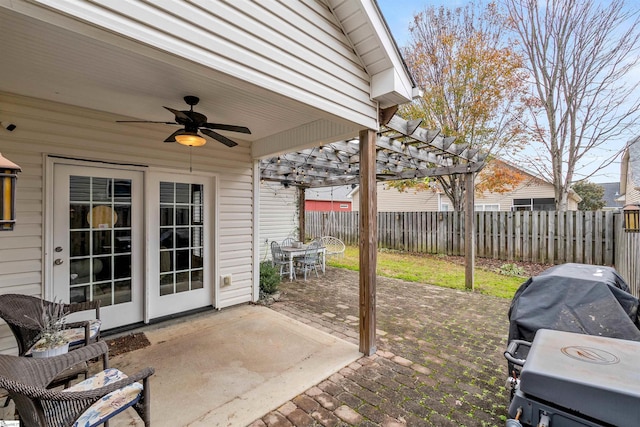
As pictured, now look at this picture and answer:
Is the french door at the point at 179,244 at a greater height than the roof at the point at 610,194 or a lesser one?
lesser

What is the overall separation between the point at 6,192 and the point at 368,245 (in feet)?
8.85

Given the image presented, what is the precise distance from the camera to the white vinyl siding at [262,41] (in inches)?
61.7

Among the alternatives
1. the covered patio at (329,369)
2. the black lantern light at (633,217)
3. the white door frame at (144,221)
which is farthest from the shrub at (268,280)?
the black lantern light at (633,217)

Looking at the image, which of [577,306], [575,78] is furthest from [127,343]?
[575,78]

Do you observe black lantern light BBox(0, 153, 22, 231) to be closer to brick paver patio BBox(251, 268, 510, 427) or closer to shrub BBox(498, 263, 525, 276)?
brick paver patio BBox(251, 268, 510, 427)

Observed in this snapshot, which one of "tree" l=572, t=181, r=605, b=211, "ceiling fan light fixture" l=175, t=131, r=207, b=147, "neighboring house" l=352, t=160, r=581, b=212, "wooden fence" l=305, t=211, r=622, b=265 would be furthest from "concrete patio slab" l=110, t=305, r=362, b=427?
"tree" l=572, t=181, r=605, b=211

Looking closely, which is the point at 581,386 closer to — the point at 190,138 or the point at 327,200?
the point at 190,138

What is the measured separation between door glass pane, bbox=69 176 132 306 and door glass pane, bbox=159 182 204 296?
423 millimetres

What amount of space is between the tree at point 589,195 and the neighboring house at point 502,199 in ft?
15.9

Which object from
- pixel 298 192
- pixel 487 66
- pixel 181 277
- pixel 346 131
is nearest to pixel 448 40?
pixel 487 66

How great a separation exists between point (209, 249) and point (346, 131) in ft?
9.14

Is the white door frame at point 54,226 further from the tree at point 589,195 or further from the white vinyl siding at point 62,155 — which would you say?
the tree at point 589,195

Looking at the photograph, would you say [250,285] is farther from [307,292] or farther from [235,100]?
[235,100]

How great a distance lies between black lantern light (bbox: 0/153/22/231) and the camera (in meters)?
1.19
